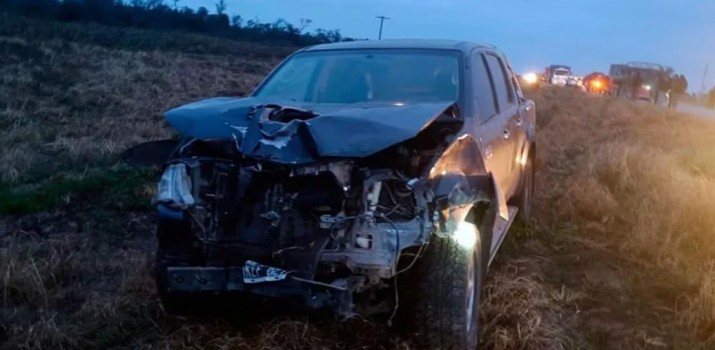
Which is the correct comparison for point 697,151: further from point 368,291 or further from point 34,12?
point 34,12

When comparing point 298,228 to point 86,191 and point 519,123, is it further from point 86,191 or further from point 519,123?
point 86,191

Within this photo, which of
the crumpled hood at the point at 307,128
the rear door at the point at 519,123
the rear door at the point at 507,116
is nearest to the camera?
the crumpled hood at the point at 307,128

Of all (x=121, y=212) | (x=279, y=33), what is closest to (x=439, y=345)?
(x=121, y=212)

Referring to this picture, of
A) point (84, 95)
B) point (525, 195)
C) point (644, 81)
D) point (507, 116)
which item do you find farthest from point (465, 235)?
point (644, 81)

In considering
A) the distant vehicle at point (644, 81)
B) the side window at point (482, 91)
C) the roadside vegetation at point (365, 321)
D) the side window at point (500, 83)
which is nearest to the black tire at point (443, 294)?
the roadside vegetation at point (365, 321)

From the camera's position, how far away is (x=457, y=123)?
14.0 ft

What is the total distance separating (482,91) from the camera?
210 inches

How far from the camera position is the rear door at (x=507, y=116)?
5.70 metres

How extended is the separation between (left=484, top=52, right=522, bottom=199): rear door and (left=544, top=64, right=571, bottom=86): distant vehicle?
40778 millimetres

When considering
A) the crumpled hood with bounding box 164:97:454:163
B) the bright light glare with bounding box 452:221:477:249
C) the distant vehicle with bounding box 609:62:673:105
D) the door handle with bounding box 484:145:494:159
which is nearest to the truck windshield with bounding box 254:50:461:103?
the door handle with bounding box 484:145:494:159

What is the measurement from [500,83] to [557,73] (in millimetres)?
45089

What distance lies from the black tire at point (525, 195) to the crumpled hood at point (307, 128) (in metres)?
2.93

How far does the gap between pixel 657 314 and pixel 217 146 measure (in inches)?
120

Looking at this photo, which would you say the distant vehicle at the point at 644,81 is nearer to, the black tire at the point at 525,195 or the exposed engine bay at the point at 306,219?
the black tire at the point at 525,195
